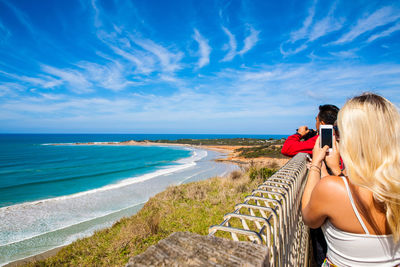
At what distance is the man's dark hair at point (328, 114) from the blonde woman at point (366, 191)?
5.21ft

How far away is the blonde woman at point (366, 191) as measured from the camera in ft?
3.31

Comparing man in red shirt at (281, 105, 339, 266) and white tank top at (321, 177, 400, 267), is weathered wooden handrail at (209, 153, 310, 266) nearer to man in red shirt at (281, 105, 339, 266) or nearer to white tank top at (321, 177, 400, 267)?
white tank top at (321, 177, 400, 267)

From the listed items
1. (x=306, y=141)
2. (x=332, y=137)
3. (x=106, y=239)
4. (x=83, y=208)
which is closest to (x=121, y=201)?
(x=83, y=208)

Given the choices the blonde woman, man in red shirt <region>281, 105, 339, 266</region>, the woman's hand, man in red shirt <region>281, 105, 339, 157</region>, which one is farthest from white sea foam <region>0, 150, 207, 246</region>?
the blonde woman

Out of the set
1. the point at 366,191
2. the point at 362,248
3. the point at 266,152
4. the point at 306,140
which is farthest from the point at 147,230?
the point at 266,152

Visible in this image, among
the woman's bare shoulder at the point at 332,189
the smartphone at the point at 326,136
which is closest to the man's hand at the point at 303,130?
the smartphone at the point at 326,136

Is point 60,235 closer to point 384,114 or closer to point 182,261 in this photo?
point 182,261

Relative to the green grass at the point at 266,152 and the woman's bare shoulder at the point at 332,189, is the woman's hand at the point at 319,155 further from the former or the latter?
the green grass at the point at 266,152

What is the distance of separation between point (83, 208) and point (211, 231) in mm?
11441

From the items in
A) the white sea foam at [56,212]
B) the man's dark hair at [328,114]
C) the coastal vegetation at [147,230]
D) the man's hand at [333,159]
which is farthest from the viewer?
the white sea foam at [56,212]

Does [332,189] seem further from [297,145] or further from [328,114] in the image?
[297,145]

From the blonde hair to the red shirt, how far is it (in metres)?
2.05

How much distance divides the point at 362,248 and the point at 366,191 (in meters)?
0.32

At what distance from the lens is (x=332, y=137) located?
1.76m
